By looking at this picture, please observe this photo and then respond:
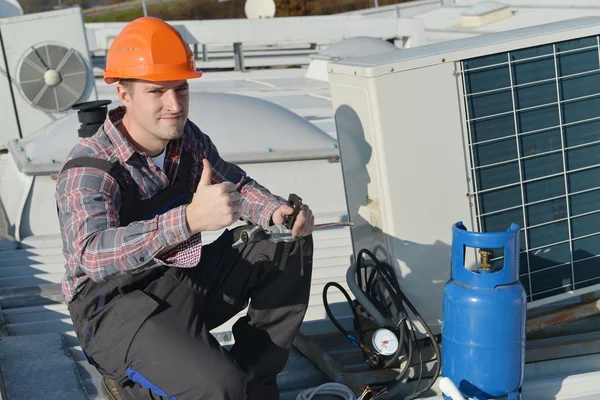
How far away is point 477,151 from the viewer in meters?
3.18

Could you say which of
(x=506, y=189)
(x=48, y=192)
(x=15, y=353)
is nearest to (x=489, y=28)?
(x=48, y=192)

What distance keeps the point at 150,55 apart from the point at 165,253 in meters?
0.65

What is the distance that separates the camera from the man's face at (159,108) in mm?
2783

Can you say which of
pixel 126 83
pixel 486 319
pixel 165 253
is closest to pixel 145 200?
pixel 165 253

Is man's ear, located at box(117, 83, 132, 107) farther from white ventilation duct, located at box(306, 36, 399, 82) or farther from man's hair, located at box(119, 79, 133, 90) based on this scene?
white ventilation duct, located at box(306, 36, 399, 82)

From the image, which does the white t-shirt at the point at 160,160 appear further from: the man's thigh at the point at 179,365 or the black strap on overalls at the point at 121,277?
the man's thigh at the point at 179,365

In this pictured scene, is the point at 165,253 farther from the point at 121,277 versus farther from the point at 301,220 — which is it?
the point at 301,220

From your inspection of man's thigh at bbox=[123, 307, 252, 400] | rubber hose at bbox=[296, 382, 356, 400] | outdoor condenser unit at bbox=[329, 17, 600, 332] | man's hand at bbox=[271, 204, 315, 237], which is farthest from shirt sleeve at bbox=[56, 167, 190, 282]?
outdoor condenser unit at bbox=[329, 17, 600, 332]

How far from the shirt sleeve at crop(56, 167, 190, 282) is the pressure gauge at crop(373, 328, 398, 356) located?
949 millimetres

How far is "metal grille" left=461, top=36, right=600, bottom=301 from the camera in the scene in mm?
3178

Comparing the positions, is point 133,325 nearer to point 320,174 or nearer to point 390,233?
point 390,233

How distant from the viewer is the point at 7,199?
5.26 m

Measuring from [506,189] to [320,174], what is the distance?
7.34ft

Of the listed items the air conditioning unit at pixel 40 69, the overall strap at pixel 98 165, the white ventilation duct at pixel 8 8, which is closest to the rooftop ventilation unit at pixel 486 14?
the air conditioning unit at pixel 40 69
